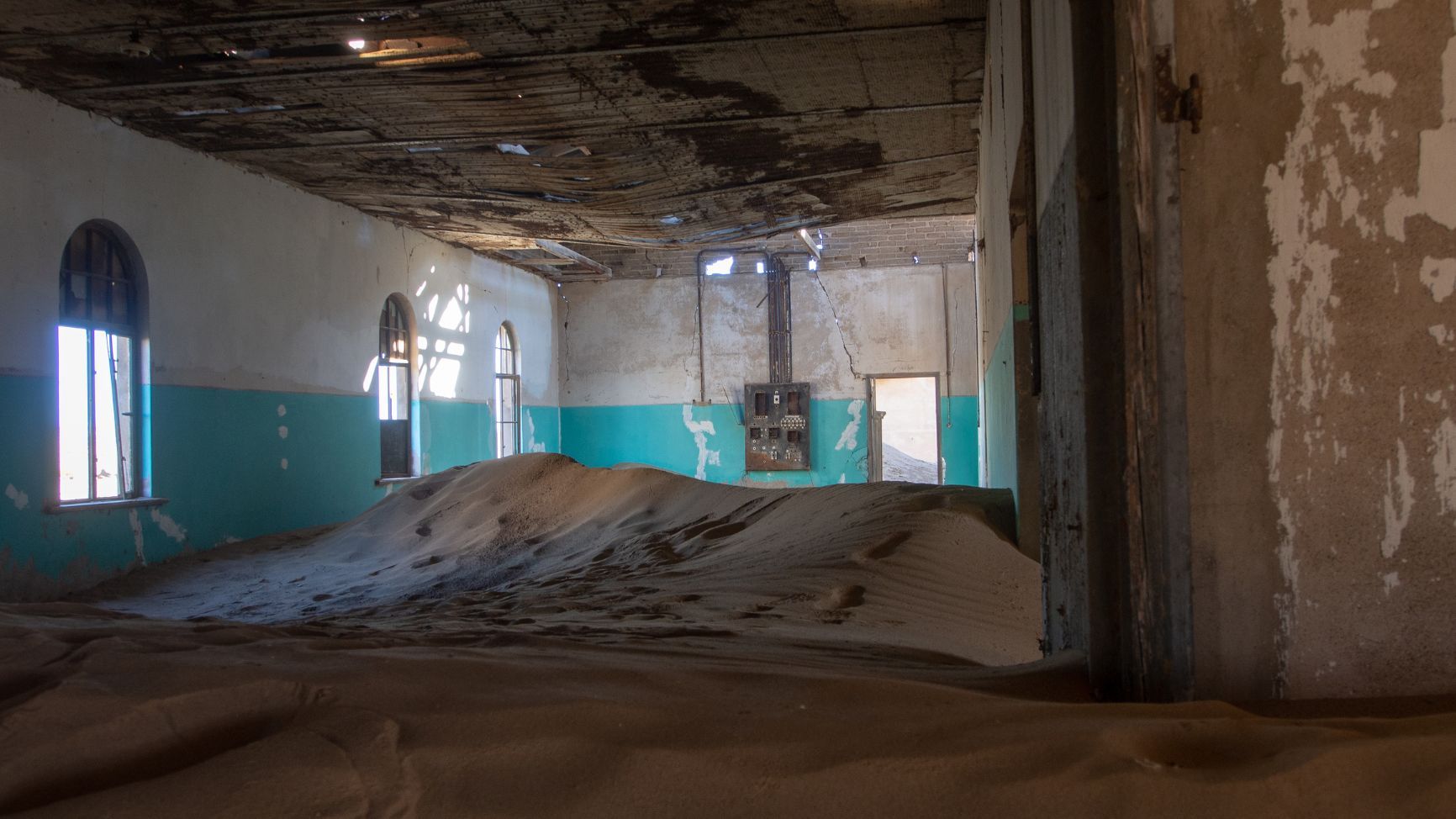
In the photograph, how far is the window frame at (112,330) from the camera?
7219mm

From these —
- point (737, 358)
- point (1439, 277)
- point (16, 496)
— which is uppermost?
point (737, 358)

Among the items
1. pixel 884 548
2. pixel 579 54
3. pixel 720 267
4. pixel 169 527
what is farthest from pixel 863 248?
pixel 884 548

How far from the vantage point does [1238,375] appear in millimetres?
1833

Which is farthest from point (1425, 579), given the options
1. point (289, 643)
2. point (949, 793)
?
point (289, 643)

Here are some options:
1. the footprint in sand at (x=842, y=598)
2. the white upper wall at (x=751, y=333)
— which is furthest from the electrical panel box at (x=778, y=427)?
the footprint in sand at (x=842, y=598)

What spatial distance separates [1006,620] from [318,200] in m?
8.73

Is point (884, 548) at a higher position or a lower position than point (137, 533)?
higher

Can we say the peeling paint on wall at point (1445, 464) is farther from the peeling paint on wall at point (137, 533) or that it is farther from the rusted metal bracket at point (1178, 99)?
the peeling paint on wall at point (137, 533)

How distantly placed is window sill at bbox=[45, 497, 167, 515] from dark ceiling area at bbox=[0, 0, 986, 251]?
9.64 ft

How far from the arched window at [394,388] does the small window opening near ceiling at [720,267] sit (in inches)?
229

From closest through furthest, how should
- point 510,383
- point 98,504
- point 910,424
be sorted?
1. point 98,504
2. point 510,383
3. point 910,424

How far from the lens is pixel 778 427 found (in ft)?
52.5

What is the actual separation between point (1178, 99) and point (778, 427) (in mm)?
14181

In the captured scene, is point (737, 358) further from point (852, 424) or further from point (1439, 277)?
point (1439, 277)
